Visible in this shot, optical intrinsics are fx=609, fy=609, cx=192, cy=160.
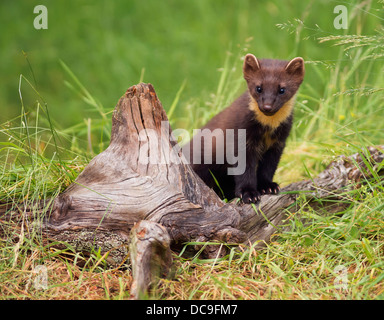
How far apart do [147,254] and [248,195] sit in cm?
157

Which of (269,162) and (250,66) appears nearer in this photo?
(250,66)

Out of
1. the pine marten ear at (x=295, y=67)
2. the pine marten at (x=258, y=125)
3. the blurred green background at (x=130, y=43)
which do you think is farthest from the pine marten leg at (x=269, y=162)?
the blurred green background at (x=130, y=43)

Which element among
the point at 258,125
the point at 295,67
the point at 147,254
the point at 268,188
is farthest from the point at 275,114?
the point at 147,254

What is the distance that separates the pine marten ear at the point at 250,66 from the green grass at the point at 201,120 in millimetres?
480

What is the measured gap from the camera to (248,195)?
520 centimetres

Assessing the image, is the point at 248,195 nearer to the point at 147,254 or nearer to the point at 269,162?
the point at 269,162

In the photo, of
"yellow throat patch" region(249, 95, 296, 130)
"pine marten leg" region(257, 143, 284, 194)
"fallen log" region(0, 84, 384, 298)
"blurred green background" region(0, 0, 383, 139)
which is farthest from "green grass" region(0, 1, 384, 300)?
"pine marten leg" region(257, 143, 284, 194)

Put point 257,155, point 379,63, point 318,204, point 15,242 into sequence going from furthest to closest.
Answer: point 379,63 → point 257,155 → point 318,204 → point 15,242

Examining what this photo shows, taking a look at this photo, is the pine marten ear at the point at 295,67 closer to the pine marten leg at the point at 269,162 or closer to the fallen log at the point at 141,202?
the pine marten leg at the point at 269,162

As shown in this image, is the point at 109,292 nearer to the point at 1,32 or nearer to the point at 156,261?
the point at 156,261

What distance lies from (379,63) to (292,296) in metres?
4.30

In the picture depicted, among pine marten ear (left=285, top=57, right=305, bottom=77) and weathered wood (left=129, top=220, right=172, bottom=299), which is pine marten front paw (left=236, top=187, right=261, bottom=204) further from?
weathered wood (left=129, top=220, right=172, bottom=299)

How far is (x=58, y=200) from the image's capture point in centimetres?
443
